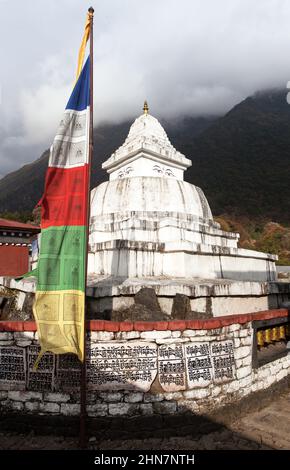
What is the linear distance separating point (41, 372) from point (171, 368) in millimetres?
1568

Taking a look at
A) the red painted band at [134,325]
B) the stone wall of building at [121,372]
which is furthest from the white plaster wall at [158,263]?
the stone wall of building at [121,372]

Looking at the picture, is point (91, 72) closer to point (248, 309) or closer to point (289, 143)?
point (248, 309)

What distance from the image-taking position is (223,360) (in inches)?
172

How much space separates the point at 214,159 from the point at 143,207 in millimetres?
47208

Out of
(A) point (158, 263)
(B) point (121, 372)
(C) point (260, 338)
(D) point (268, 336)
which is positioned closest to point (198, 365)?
(B) point (121, 372)

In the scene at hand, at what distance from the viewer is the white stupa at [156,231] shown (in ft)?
22.2

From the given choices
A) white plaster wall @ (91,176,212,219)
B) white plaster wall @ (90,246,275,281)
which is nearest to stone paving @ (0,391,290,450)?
white plaster wall @ (90,246,275,281)

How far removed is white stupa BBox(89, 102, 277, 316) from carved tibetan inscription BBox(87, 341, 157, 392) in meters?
1.50

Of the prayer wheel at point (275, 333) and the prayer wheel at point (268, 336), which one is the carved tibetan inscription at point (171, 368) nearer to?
the prayer wheel at point (268, 336)

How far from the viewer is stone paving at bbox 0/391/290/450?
3598 millimetres

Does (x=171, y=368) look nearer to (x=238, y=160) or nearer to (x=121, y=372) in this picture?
(x=121, y=372)

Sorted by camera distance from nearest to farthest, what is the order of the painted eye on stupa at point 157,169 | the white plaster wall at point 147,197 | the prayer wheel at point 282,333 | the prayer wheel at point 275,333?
1. the prayer wheel at point 275,333
2. the prayer wheel at point 282,333
3. the white plaster wall at point 147,197
4. the painted eye on stupa at point 157,169
